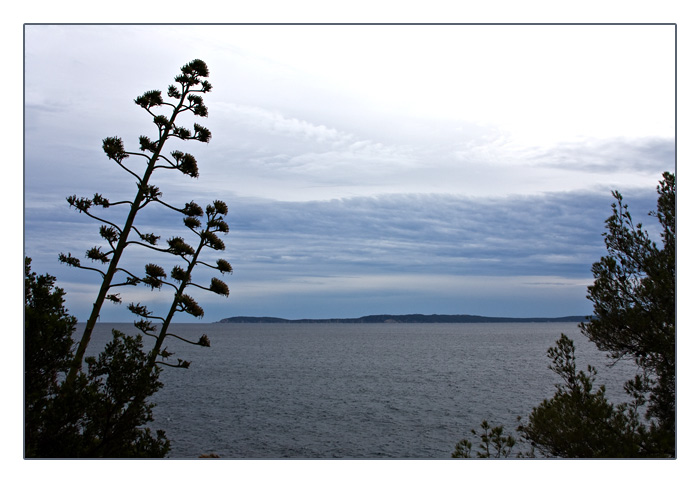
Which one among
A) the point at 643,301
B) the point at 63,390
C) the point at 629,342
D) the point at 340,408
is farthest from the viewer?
the point at 340,408

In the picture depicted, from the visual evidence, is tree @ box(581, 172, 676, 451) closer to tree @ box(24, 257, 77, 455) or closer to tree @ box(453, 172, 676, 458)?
tree @ box(453, 172, 676, 458)

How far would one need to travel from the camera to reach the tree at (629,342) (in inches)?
293

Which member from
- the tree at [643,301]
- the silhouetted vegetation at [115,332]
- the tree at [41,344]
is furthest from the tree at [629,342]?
the tree at [41,344]

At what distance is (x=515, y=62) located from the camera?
859 centimetres

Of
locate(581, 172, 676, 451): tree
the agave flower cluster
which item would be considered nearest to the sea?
locate(581, 172, 676, 451): tree

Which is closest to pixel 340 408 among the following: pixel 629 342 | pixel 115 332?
pixel 629 342

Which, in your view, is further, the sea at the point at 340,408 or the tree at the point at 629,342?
the sea at the point at 340,408

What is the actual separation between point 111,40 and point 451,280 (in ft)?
49.9

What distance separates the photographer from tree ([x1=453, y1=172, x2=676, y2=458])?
7438 mm

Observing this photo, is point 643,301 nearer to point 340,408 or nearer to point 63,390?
point 63,390

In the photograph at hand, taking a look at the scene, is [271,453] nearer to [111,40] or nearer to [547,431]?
[547,431]

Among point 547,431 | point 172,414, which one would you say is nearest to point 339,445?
point 172,414

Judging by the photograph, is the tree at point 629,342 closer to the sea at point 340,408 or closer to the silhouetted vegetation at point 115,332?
the sea at point 340,408

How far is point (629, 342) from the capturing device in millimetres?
8062
